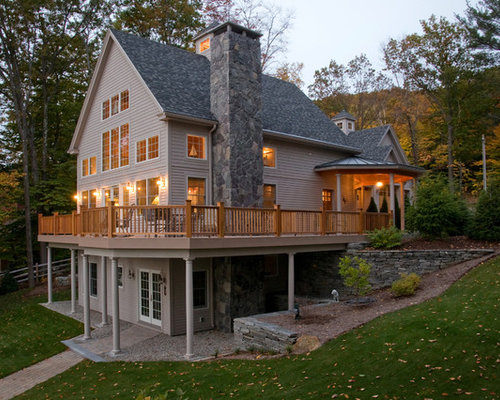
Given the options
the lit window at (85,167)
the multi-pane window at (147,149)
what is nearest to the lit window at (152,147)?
the multi-pane window at (147,149)

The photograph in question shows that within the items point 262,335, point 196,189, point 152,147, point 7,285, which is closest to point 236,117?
point 196,189

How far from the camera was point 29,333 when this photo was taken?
606 inches

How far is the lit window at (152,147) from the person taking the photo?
15.0 m

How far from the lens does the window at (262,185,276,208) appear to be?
17.0m

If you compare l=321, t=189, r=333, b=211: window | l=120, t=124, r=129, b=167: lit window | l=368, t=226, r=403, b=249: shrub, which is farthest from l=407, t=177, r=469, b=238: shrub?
l=120, t=124, r=129, b=167: lit window

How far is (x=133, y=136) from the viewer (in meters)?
16.2

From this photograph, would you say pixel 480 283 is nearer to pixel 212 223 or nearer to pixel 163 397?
pixel 212 223

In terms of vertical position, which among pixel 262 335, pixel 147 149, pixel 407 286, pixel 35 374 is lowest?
pixel 35 374

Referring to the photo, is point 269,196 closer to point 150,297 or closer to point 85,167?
point 150,297

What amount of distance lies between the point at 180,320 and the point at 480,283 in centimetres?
886

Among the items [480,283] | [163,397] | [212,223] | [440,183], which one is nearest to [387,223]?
[440,183]

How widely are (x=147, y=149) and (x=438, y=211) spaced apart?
10.6m

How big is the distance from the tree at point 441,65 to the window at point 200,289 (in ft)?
63.7

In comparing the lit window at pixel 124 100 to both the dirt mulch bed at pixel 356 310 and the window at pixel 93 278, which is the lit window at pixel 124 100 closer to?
the window at pixel 93 278
